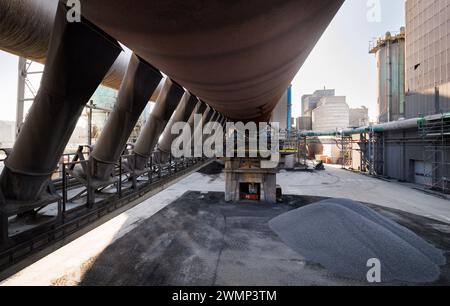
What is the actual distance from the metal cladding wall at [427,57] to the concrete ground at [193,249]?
837 cm

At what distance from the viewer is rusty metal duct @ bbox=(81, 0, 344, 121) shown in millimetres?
1733

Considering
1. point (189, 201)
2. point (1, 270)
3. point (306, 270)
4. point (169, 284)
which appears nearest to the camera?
point (1, 270)

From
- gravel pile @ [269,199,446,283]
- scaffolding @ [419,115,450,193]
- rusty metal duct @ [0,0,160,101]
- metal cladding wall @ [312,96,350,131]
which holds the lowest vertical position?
gravel pile @ [269,199,446,283]

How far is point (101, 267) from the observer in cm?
645

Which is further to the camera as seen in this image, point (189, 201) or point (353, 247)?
point (189, 201)

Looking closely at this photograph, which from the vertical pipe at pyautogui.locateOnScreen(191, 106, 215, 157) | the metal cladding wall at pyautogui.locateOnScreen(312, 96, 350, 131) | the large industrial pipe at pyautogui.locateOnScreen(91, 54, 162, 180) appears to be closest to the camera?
the large industrial pipe at pyautogui.locateOnScreen(91, 54, 162, 180)

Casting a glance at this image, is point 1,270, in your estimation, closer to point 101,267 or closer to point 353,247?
point 101,267

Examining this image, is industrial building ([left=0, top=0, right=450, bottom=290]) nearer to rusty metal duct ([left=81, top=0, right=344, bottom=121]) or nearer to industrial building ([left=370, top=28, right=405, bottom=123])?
rusty metal duct ([left=81, top=0, right=344, bottom=121])

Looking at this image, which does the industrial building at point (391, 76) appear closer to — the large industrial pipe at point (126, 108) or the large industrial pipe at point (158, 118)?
the large industrial pipe at point (158, 118)

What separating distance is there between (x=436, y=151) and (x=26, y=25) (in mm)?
23364

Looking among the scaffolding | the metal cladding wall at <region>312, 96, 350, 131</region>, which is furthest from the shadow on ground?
the metal cladding wall at <region>312, 96, 350, 131</region>

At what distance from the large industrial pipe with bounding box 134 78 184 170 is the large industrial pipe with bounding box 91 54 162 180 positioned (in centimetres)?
142

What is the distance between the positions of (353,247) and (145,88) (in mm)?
8175
